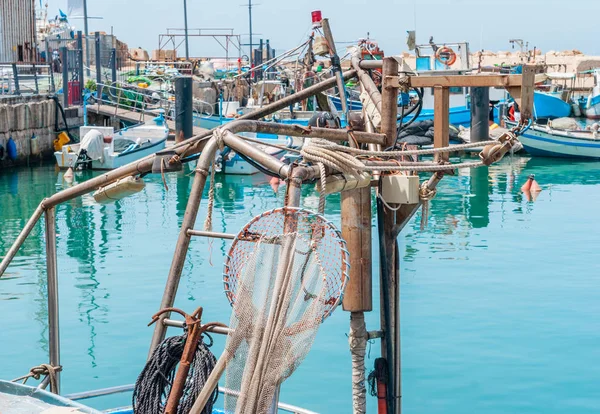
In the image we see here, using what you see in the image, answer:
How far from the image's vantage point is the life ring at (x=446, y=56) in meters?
30.0

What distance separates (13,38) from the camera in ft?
103

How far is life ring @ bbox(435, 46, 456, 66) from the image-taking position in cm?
3005

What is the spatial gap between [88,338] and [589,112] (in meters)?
39.2

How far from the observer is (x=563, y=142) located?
30.4 meters

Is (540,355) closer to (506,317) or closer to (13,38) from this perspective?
(506,317)

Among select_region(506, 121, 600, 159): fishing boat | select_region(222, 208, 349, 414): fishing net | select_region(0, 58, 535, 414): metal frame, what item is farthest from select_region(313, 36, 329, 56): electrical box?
select_region(506, 121, 600, 159): fishing boat

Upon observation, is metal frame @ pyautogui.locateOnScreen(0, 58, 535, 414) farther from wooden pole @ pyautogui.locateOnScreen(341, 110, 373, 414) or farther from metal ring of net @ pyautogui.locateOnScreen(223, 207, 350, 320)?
wooden pole @ pyautogui.locateOnScreen(341, 110, 373, 414)

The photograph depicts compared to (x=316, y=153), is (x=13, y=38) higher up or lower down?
higher up

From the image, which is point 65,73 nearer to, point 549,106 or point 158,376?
point 549,106

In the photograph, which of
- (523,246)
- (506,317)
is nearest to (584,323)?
(506,317)

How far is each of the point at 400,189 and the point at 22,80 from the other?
31070 millimetres

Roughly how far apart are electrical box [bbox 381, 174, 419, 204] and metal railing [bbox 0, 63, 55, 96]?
2467 centimetres

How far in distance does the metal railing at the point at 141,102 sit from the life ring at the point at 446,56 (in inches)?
344

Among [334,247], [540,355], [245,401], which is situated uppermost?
[334,247]
